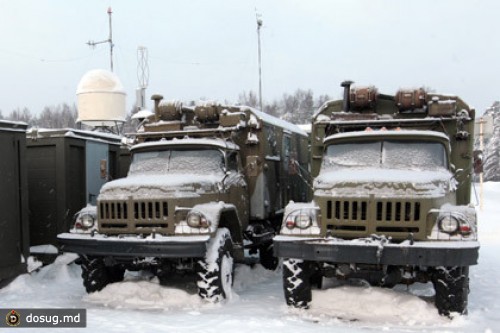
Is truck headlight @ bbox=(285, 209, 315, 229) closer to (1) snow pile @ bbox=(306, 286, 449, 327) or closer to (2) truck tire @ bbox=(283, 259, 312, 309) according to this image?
(2) truck tire @ bbox=(283, 259, 312, 309)

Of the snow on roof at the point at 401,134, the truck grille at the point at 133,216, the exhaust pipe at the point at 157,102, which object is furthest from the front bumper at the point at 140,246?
the exhaust pipe at the point at 157,102

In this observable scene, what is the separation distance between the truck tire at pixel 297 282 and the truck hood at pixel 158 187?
178 centimetres

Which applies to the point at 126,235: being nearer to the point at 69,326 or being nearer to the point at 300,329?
the point at 69,326

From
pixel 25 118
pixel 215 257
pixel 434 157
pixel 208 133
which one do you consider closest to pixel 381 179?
pixel 434 157

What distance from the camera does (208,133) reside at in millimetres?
9328

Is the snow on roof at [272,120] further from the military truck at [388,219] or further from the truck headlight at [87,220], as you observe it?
the truck headlight at [87,220]

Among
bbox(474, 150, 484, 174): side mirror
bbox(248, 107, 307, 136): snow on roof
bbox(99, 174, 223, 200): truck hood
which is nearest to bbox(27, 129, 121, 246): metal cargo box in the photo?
bbox(99, 174, 223, 200): truck hood

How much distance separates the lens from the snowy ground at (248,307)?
616cm

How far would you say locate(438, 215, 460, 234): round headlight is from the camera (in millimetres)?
6328

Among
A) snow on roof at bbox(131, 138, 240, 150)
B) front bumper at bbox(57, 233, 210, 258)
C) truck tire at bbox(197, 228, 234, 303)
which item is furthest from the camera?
snow on roof at bbox(131, 138, 240, 150)

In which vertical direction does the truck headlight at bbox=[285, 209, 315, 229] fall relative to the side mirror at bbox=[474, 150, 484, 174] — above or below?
below

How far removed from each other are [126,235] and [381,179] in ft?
12.1

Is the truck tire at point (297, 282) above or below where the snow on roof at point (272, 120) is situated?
below

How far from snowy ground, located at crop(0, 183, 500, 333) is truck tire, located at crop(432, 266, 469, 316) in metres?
0.14
